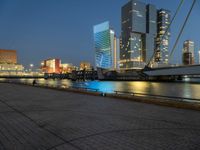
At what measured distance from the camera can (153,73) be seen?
75312 millimetres

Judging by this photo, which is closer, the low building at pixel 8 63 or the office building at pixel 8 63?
the low building at pixel 8 63

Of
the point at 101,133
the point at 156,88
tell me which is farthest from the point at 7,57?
the point at 101,133

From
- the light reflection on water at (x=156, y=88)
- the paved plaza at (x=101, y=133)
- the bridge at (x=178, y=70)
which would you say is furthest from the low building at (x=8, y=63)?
the paved plaza at (x=101, y=133)

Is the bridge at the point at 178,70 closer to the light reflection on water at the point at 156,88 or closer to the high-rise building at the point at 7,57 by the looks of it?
the light reflection on water at the point at 156,88

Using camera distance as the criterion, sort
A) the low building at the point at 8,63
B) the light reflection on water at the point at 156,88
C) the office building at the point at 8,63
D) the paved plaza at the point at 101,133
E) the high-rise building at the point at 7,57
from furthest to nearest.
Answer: the high-rise building at the point at 7,57 → the office building at the point at 8,63 → the low building at the point at 8,63 → the light reflection on water at the point at 156,88 → the paved plaza at the point at 101,133

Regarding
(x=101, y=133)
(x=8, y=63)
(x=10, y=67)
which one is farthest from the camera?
(x=8, y=63)

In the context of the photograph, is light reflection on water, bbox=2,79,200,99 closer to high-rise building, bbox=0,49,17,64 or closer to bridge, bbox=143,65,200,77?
bridge, bbox=143,65,200,77

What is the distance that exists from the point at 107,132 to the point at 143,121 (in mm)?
2267

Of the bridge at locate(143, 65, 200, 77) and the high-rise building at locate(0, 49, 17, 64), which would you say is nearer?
the bridge at locate(143, 65, 200, 77)

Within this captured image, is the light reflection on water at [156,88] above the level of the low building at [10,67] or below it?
below

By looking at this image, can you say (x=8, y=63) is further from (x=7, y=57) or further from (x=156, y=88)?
(x=156, y=88)

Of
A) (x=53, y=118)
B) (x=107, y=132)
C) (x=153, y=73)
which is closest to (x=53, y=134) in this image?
(x=107, y=132)

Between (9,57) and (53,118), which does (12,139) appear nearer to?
(53,118)

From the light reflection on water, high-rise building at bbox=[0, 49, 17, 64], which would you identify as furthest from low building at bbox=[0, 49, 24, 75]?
the light reflection on water
